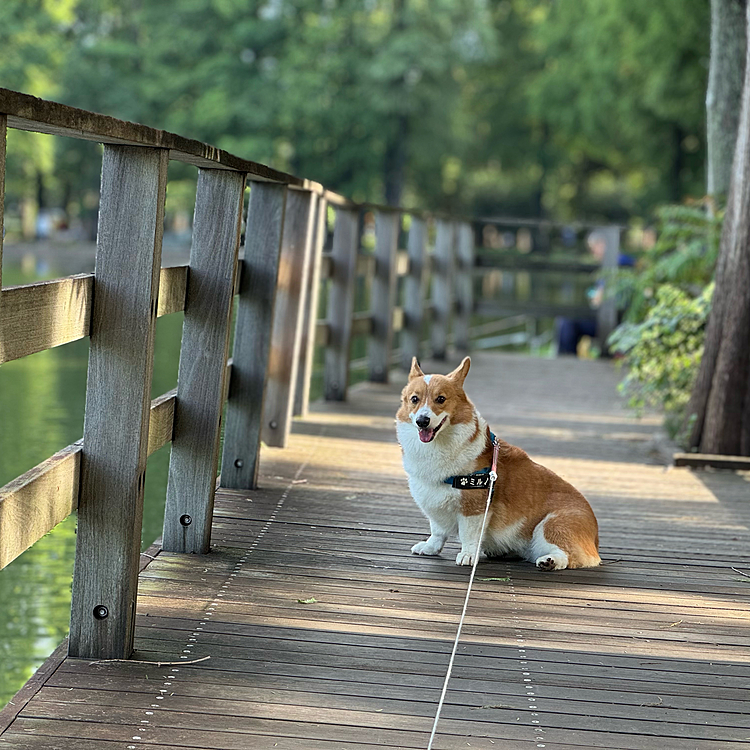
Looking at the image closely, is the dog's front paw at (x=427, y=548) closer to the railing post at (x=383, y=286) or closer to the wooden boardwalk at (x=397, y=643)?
the wooden boardwalk at (x=397, y=643)

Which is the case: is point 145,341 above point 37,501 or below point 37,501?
above

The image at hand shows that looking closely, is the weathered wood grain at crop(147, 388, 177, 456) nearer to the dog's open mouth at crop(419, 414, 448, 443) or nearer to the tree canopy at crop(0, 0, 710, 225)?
the dog's open mouth at crop(419, 414, 448, 443)

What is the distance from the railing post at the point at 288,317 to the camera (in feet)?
23.6

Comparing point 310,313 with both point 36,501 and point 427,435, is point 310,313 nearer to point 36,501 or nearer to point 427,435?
point 427,435

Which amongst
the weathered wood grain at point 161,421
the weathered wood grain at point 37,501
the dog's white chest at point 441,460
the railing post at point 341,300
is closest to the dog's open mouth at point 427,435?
the dog's white chest at point 441,460

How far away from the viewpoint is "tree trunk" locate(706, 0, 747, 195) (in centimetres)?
1103

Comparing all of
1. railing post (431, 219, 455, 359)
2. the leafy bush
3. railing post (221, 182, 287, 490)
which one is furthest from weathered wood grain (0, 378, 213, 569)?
railing post (431, 219, 455, 359)

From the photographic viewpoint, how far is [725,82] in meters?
11.2

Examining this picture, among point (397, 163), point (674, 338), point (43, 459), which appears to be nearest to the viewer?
point (674, 338)

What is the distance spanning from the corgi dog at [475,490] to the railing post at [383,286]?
19.4 ft

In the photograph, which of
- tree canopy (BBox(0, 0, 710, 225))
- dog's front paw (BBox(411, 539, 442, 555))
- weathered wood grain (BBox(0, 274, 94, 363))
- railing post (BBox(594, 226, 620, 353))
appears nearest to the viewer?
weathered wood grain (BBox(0, 274, 94, 363))

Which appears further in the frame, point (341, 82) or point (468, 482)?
point (341, 82)

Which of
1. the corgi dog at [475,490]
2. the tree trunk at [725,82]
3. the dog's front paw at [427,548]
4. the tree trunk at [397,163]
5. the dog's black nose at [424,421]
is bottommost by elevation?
the dog's front paw at [427,548]

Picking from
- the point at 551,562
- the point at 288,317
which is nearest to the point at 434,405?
the point at 551,562
